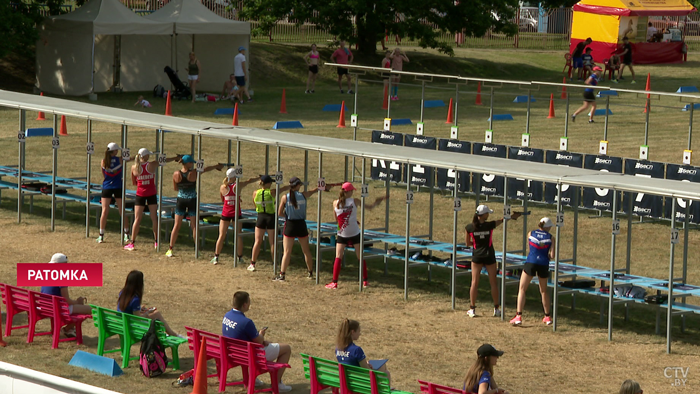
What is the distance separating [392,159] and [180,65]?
24135 millimetres

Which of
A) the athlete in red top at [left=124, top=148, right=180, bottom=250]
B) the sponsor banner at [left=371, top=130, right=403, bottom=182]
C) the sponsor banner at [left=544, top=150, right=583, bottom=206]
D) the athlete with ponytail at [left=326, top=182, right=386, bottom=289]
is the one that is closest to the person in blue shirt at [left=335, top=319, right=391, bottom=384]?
the athlete with ponytail at [left=326, top=182, right=386, bottom=289]

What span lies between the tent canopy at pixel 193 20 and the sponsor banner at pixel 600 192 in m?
17.7

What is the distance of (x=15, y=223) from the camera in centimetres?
1938

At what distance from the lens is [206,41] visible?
3809 cm

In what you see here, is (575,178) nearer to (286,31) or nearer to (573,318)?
(573,318)

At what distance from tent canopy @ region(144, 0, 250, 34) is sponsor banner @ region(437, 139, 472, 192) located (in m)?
14.3

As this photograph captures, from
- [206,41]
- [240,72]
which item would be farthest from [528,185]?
[206,41]

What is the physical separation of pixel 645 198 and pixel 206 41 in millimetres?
21771

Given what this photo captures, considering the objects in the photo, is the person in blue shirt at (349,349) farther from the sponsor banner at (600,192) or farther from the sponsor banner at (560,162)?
the sponsor banner at (560,162)

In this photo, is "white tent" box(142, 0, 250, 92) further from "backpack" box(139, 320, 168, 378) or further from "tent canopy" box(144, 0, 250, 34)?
"backpack" box(139, 320, 168, 378)

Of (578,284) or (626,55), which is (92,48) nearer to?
(626,55)

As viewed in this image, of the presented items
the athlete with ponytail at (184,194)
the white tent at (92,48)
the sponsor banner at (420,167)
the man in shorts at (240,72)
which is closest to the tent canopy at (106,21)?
the white tent at (92,48)

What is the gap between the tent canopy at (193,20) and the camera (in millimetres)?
35375

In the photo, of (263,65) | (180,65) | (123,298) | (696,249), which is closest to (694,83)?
(263,65)
